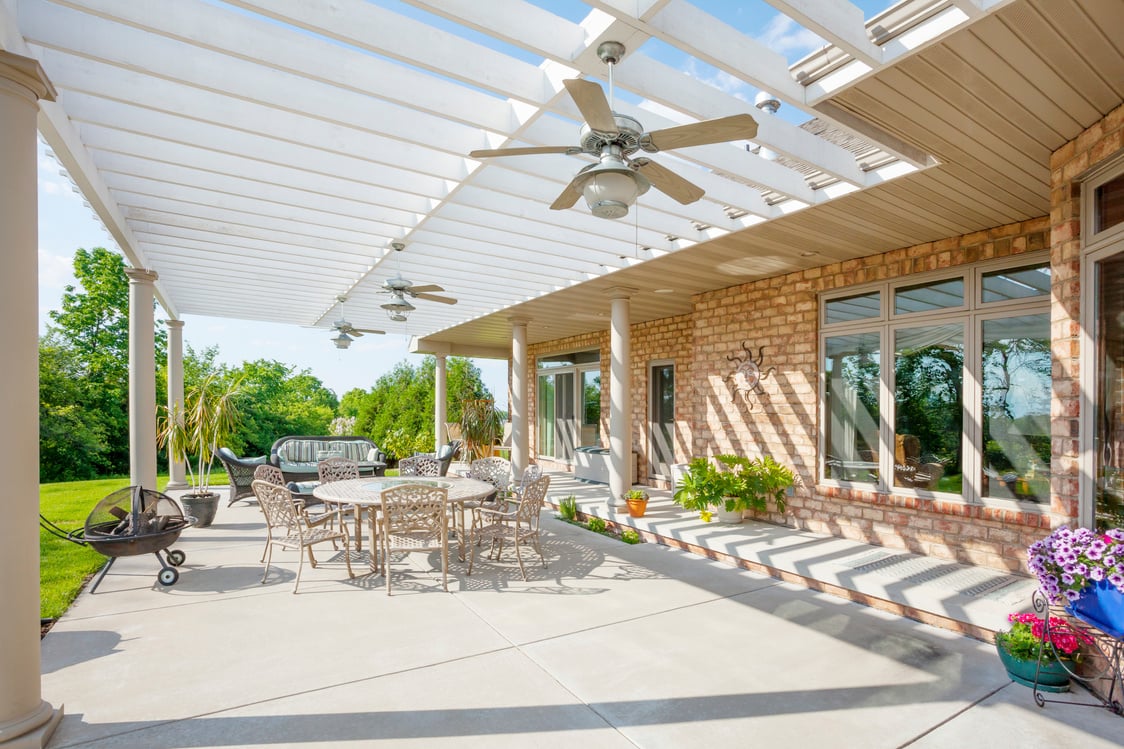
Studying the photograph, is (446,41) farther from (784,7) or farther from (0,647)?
(0,647)

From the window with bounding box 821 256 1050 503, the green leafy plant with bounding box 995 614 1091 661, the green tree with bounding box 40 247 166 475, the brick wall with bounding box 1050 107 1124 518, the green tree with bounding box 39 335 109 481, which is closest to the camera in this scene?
the green leafy plant with bounding box 995 614 1091 661

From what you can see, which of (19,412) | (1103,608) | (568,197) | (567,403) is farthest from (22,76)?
(567,403)

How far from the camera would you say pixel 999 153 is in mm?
3600

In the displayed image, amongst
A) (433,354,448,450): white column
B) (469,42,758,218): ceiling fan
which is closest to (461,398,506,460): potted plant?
(433,354,448,450): white column

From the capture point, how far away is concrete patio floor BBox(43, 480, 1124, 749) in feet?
8.75

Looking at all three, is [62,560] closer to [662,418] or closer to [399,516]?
[399,516]

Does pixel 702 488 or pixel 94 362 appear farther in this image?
pixel 94 362

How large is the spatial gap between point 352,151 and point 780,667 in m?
4.29

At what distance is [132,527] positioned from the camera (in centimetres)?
469

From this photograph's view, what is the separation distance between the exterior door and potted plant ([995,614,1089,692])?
6597 mm

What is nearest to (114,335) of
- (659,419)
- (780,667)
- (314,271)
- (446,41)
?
(314,271)

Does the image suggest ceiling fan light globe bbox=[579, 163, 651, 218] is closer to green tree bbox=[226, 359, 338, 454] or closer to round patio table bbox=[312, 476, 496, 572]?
round patio table bbox=[312, 476, 496, 572]

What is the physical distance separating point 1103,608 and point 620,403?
513 centimetres

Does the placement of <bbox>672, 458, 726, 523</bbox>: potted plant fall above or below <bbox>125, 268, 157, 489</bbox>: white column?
below
